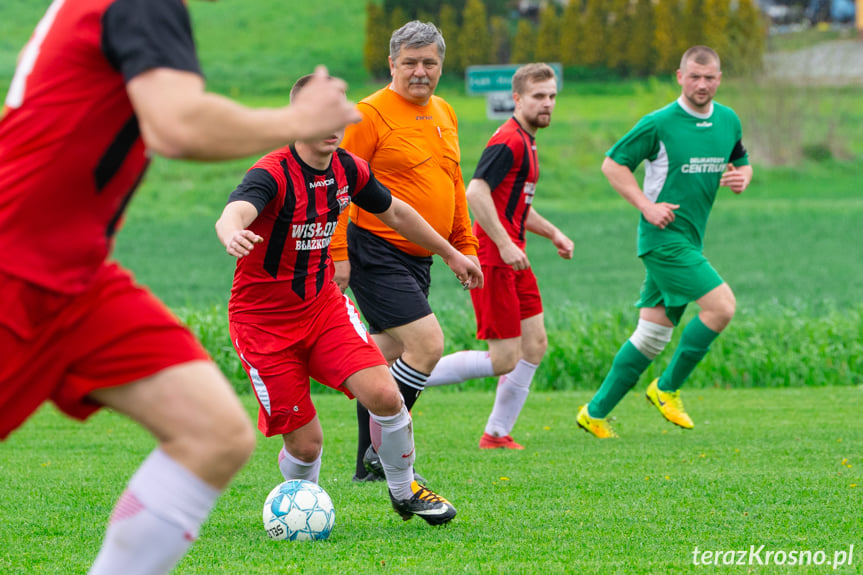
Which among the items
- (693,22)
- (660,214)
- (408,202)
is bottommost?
(693,22)

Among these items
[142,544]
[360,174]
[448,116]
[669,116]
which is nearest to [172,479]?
[142,544]

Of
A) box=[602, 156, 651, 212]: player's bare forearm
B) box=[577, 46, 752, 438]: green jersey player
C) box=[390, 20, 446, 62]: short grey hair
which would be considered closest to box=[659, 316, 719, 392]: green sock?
box=[577, 46, 752, 438]: green jersey player

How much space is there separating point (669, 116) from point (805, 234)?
980 inches

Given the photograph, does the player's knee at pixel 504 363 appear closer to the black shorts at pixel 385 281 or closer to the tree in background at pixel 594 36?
the black shorts at pixel 385 281

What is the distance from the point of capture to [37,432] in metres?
8.54

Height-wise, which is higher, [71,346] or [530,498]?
[71,346]

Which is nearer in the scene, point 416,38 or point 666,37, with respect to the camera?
point 416,38

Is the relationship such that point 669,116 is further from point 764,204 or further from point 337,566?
point 764,204

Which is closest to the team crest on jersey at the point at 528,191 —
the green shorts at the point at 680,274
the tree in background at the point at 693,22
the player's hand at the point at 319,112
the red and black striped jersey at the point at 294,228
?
the green shorts at the point at 680,274

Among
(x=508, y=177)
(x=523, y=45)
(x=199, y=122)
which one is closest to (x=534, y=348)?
(x=508, y=177)

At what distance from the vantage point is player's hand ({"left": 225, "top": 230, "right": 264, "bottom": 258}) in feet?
12.5

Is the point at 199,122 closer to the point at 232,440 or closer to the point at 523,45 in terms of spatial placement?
the point at 232,440

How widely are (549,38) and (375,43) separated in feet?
28.1

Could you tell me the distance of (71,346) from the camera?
8.50 ft
